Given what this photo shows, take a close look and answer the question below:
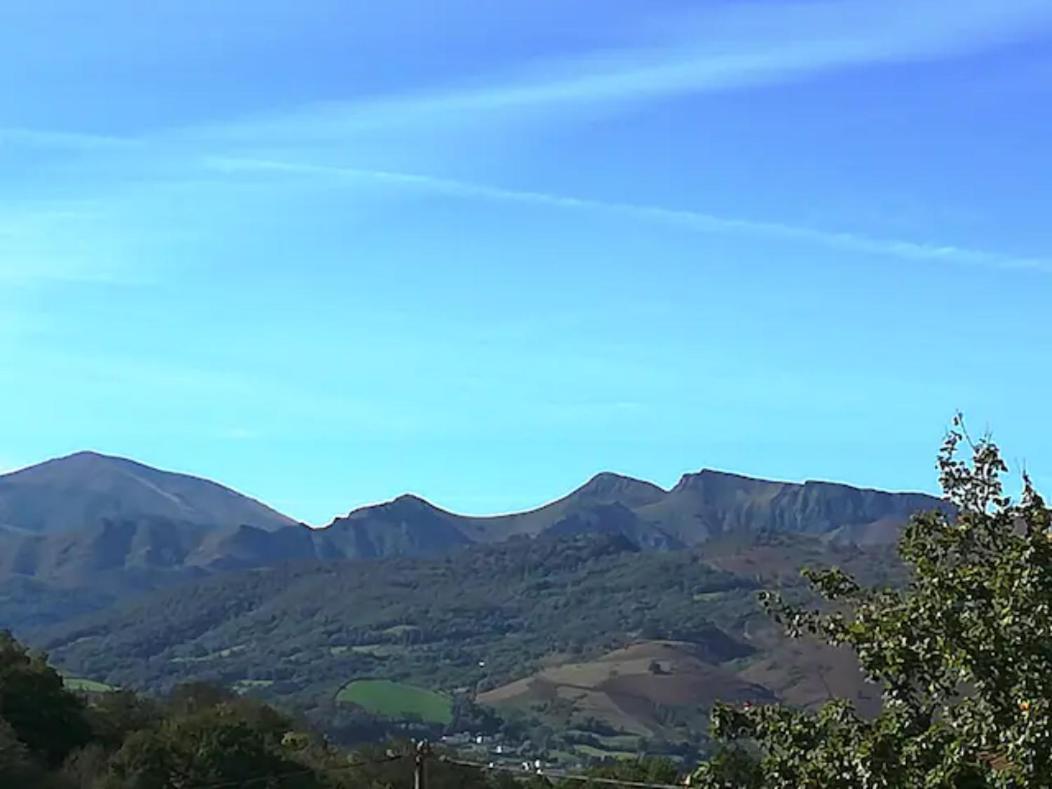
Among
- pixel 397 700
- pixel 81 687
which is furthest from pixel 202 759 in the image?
pixel 397 700

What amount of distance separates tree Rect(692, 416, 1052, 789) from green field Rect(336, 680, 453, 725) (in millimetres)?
142482

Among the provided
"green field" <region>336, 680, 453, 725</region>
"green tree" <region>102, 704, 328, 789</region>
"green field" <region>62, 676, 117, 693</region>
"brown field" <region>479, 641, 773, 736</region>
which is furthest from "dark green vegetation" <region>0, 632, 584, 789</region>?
"brown field" <region>479, 641, 773, 736</region>

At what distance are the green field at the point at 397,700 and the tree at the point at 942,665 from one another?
142482mm

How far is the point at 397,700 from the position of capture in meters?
172

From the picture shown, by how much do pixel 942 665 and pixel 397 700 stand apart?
16220cm

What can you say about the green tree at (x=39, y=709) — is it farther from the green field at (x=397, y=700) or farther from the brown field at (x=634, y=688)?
the brown field at (x=634, y=688)

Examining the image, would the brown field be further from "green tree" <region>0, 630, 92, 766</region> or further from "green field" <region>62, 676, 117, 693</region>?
"green tree" <region>0, 630, 92, 766</region>

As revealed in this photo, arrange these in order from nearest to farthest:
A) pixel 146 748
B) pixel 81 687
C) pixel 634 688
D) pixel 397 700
Result: pixel 146 748, pixel 81 687, pixel 397 700, pixel 634 688

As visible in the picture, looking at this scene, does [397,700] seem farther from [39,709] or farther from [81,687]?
[39,709]

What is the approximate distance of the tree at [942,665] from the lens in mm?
12609

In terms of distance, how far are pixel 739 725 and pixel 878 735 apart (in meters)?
2.29

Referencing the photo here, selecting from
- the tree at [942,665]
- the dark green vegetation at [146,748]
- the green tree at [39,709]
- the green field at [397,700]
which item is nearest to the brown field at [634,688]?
the green field at [397,700]

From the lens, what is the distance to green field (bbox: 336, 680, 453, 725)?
524ft

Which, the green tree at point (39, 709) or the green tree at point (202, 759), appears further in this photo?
the green tree at point (39, 709)
